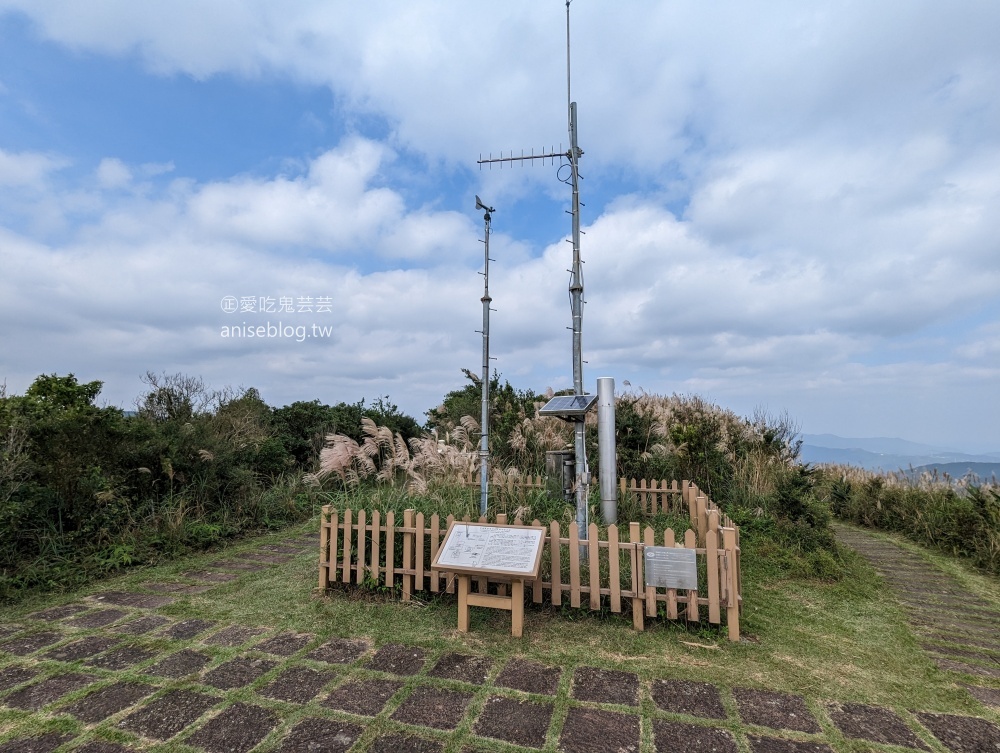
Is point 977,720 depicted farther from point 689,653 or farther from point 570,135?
point 570,135

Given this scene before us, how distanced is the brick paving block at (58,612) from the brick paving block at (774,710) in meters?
5.14

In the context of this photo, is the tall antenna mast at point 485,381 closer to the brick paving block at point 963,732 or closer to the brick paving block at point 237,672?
the brick paving block at point 237,672

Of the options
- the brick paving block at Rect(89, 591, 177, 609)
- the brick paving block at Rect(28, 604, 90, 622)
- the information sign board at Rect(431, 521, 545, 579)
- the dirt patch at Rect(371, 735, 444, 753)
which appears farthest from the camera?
the brick paving block at Rect(89, 591, 177, 609)

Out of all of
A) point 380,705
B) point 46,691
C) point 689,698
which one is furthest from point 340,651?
point 689,698

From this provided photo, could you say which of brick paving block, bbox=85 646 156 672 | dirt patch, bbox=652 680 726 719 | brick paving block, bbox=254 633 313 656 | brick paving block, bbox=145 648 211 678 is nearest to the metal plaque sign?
dirt patch, bbox=652 680 726 719

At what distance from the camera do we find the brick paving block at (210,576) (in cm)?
518

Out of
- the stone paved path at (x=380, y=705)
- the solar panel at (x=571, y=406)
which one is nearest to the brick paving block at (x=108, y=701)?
the stone paved path at (x=380, y=705)

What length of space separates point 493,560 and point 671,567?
135 cm

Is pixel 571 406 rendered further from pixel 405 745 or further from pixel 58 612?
pixel 58 612

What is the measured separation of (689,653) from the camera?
3.48 m

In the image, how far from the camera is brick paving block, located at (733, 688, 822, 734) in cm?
266

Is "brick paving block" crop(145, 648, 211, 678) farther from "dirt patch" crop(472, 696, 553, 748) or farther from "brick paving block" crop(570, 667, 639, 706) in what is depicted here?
"brick paving block" crop(570, 667, 639, 706)

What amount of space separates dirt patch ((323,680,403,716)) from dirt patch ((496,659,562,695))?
2.12 ft

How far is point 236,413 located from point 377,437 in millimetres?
5625
